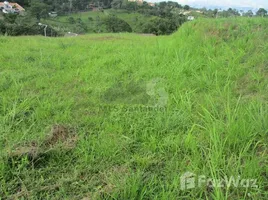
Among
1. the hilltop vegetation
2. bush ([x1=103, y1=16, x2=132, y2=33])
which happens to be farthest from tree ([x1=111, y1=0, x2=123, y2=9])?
bush ([x1=103, y1=16, x2=132, y2=33])

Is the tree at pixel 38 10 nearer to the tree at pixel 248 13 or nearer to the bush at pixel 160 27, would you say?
the bush at pixel 160 27

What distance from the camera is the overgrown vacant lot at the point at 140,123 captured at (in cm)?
143

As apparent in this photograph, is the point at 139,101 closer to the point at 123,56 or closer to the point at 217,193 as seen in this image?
the point at 217,193

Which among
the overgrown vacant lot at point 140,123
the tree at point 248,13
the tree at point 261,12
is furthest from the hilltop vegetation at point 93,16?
the overgrown vacant lot at point 140,123

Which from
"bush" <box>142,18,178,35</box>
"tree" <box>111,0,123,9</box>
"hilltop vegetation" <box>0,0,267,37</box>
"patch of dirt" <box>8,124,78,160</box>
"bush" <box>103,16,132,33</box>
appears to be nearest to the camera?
"patch of dirt" <box>8,124,78,160</box>

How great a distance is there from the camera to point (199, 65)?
131 inches

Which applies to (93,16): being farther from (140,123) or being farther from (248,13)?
(140,123)

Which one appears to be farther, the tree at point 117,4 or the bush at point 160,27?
the tree at point 117,4

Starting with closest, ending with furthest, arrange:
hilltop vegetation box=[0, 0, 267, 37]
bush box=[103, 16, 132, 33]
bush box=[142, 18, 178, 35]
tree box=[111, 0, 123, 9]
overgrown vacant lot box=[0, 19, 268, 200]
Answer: overgrown vacant lot box=[0, 19, 268, 200] < bush box=[142, 18, 178, 35] < hilltop vegetation box=[0, 0, 267, 37] < bush box=[103, 16, 132, 33] < tree box=[111, 0, 123, 9]

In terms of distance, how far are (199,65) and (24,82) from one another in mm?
2398

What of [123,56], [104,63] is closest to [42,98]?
[104,63]

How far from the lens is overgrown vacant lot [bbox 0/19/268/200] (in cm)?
143

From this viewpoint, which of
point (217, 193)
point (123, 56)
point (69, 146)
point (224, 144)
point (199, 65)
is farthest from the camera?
point (123, 56)

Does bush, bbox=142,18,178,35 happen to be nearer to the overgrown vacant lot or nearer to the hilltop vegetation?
the hilltop vegetation
